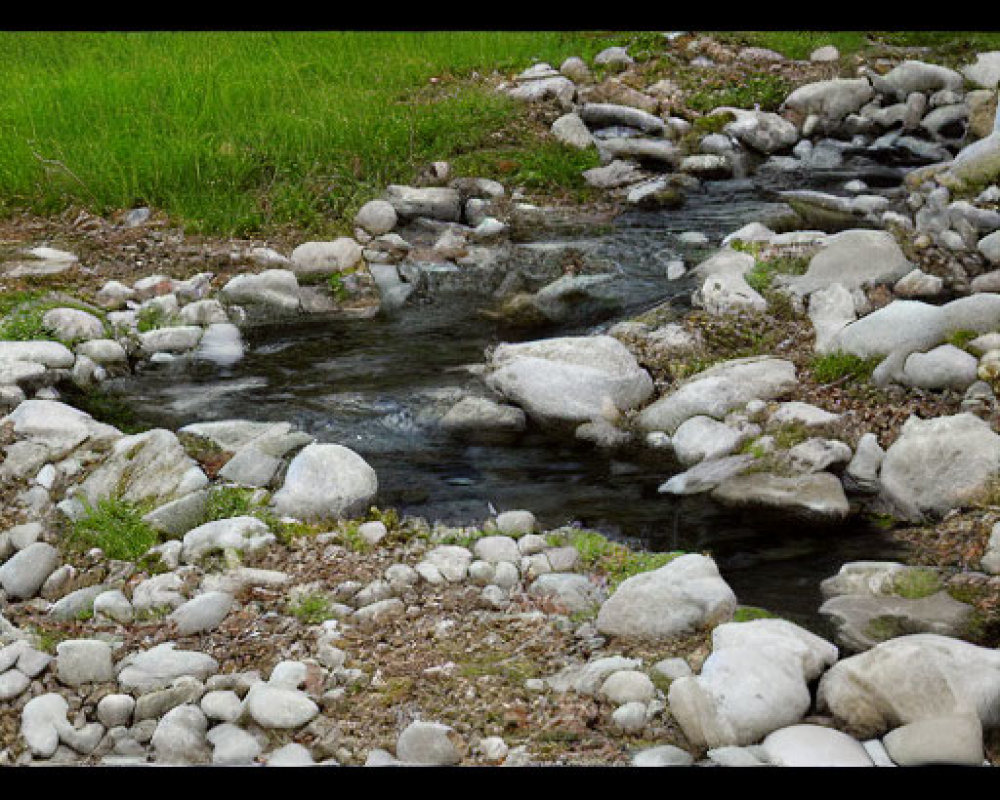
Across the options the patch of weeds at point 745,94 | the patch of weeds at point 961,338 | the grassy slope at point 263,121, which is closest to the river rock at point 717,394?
the patch of weeds at point 961,338

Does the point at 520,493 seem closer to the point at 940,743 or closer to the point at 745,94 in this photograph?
the point at 940,743

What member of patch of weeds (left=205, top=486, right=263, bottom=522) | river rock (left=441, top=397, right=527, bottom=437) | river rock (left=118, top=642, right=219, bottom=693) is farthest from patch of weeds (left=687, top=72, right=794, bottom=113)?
river rock (left=118, top=642, right=219, bottom=693)

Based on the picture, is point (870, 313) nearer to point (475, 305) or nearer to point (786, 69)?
point (475, 305)

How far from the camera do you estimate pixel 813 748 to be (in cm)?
386

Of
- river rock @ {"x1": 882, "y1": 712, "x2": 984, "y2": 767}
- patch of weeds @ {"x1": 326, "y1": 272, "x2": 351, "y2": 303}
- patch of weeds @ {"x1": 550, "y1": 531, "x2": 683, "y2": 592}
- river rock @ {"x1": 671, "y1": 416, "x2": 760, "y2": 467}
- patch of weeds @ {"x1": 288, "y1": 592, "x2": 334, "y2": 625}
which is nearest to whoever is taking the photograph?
river rock @ {"x1": 882, "y1": 712, "x2": 984, "y2": 767}

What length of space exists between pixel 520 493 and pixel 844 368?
2159 mm

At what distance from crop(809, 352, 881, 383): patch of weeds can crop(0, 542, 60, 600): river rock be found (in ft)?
14.0

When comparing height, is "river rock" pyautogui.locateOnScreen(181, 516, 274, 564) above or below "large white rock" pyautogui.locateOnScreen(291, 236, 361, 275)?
below

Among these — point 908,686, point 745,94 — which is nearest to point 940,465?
point 908,686

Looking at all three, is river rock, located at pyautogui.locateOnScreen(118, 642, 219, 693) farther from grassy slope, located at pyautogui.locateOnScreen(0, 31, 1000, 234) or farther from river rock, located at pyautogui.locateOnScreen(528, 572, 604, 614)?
grassy slope, located at pyautogui.locateOnScreen(0, 31, 1000, 234)

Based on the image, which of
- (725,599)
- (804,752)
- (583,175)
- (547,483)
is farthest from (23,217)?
(804,752)

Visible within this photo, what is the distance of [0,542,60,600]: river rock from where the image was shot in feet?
17.6

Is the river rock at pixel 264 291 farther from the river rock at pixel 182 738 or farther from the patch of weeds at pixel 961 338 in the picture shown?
the river rock at pixel 182 738

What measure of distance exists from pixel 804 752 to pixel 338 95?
10.1 metres
